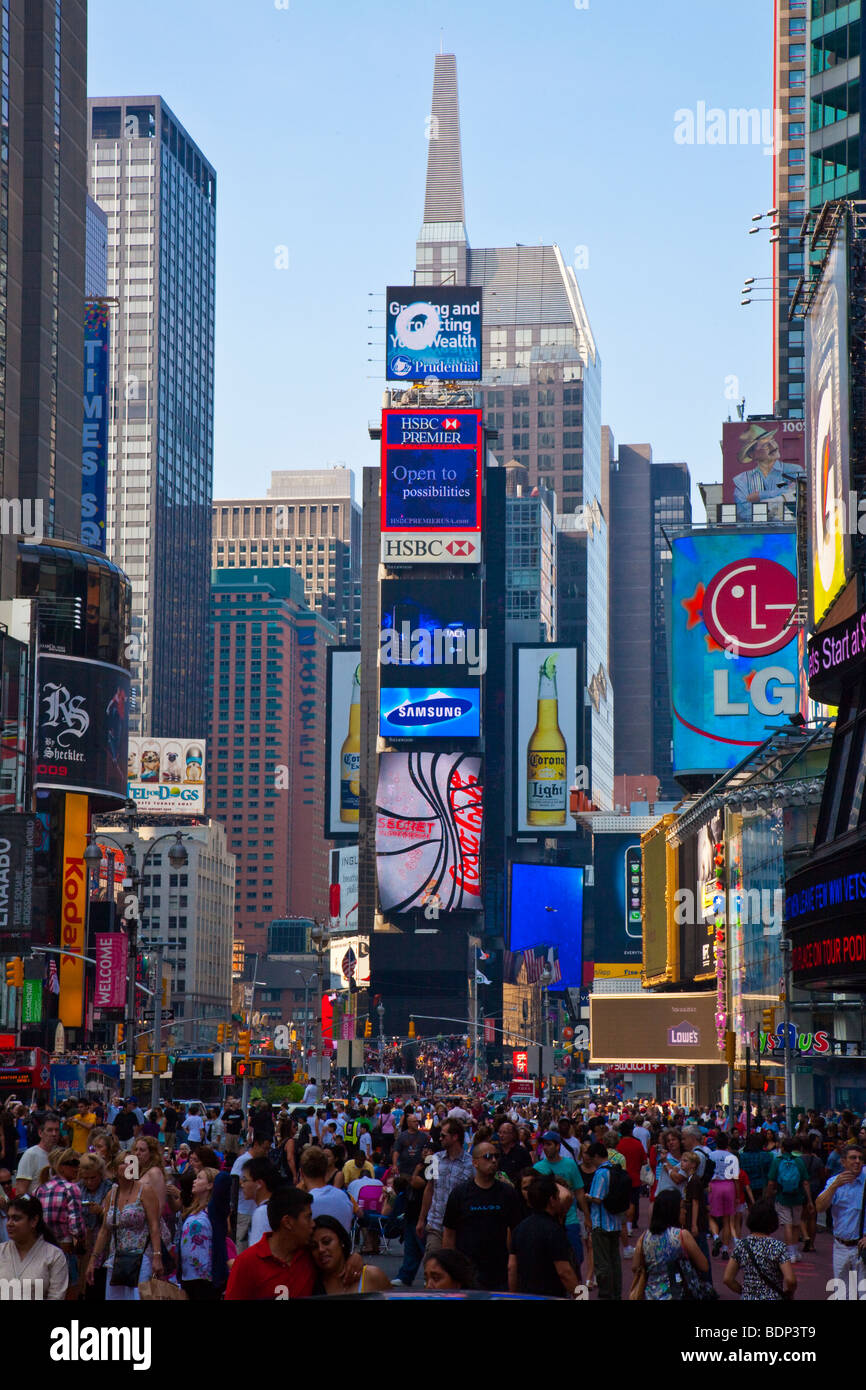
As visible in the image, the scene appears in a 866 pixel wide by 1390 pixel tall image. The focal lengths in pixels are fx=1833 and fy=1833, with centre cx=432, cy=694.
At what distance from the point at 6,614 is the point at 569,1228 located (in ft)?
269

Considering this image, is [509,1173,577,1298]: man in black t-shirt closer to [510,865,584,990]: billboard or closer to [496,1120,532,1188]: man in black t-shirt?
[496,1120,532,1188]: man in black t-shirt

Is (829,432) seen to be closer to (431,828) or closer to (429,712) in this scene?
(431,828)

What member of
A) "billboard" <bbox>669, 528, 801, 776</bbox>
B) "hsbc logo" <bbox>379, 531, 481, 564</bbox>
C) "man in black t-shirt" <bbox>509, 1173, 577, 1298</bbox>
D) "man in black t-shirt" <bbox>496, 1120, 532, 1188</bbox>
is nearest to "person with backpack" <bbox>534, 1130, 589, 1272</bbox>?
"man in black t-shirt" <bbox>496, 1120, 532, 1188</bbox>

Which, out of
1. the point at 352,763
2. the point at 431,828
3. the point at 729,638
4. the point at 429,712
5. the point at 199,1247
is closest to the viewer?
the point at 199,1247

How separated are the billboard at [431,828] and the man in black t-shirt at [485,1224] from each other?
139 meters

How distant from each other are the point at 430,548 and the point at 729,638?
6389 centimetres

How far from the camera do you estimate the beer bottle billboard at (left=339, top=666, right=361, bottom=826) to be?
173 meters

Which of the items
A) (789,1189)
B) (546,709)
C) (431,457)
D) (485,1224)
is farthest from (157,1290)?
(546,709)

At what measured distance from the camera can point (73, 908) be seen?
11675 centimetres

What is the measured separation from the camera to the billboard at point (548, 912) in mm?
155750

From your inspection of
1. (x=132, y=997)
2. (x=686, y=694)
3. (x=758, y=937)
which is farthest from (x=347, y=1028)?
(x=132, y=997)

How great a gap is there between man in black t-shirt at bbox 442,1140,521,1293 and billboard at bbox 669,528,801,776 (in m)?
83.4

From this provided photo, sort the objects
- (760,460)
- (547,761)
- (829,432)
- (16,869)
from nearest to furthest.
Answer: (829,432) < (16,869) < (760,460) < (547,761)

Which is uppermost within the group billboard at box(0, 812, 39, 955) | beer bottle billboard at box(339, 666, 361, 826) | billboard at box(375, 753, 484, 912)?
beer bottle billboard at box(339, 666, 361, 826)
